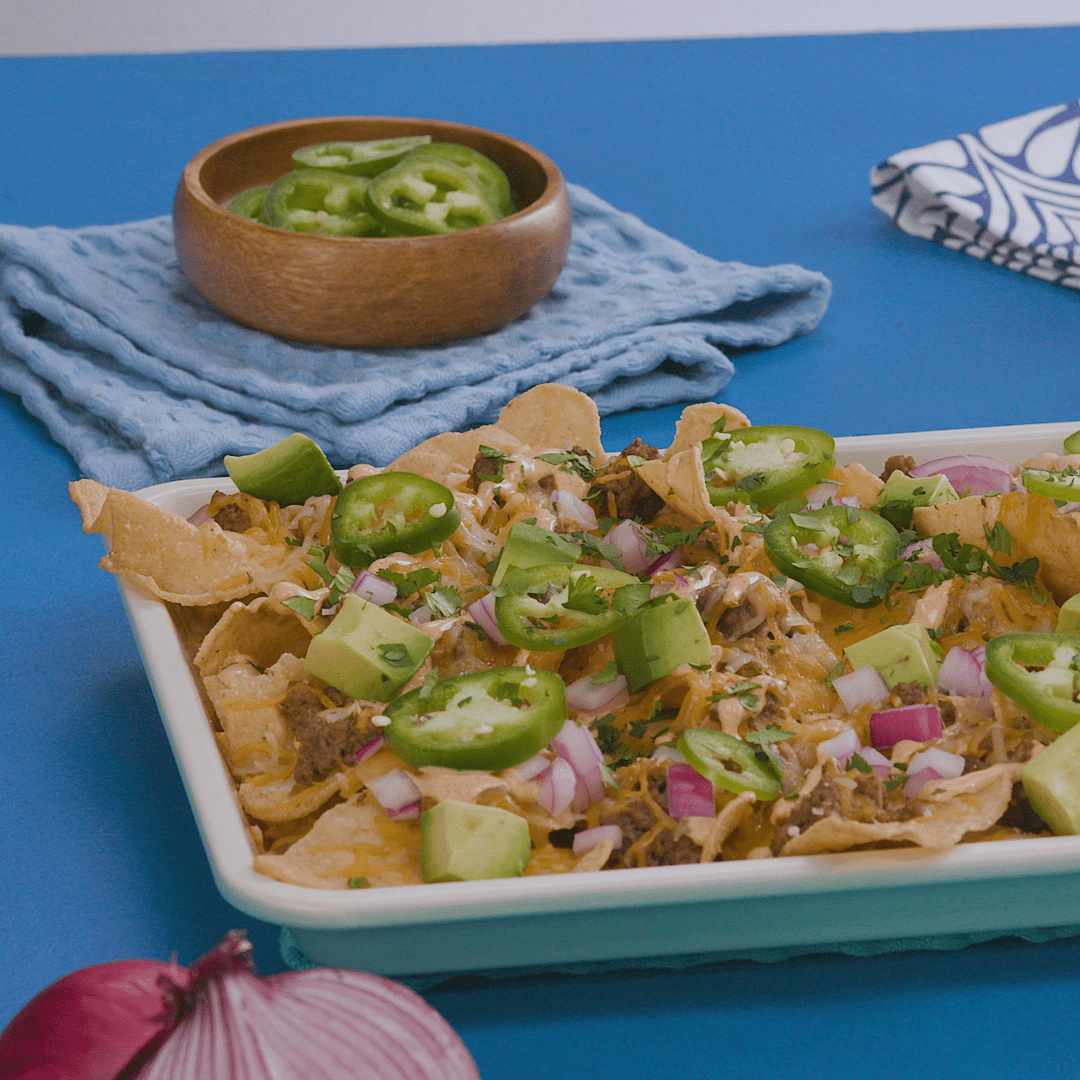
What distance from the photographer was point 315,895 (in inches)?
43.6

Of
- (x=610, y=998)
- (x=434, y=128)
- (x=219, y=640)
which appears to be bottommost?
(x=610, y=998)

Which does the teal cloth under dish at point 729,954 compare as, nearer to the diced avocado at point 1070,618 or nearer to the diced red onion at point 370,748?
the diced red onion at point 370,748

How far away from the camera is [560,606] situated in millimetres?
1468

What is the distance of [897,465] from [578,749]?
739mm

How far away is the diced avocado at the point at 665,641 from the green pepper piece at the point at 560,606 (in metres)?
0.02

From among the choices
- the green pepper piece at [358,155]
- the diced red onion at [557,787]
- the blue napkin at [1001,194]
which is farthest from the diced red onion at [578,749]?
the blue napkin at [1001,194]

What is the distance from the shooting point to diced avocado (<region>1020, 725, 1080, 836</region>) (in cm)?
124

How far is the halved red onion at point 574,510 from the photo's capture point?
170 cm

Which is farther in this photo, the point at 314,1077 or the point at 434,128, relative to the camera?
the point at 434,128

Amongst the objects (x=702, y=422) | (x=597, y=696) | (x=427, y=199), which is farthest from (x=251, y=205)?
(x=597, y=696)

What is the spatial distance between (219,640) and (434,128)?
66.0 inches

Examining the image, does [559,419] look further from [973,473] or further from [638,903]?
[638,903]

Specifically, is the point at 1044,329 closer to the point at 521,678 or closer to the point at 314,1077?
the point at 521,678

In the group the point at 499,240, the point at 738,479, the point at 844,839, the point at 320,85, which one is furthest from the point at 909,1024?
the point at 320,85
